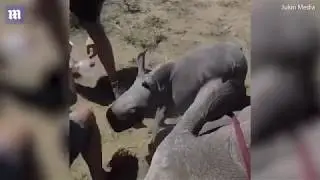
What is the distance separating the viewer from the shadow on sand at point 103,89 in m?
2.32

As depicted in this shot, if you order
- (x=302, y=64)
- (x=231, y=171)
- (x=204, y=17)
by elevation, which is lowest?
(x=231, y=171)

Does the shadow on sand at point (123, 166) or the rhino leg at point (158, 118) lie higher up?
the rhino leg at point (158, 118)

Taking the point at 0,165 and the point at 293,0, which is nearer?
the point at 293,0

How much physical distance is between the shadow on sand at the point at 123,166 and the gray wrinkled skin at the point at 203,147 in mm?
97

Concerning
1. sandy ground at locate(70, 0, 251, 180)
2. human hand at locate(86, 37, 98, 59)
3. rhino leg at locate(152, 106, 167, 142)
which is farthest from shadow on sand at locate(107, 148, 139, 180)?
human hand at locate(86, 37, 98, 59)

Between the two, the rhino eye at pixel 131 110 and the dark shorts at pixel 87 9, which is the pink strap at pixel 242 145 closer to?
the rhino eye at pixel 131 110

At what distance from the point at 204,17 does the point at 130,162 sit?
24.3 inches

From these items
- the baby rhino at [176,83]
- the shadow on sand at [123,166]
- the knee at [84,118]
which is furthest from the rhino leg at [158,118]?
the knee at [84,118]

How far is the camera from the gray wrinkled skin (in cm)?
228

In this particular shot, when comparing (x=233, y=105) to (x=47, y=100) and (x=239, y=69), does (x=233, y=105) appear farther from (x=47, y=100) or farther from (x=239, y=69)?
(x=47, y=100)

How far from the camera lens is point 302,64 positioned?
222 cm

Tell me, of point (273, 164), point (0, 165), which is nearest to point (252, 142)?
point (273, 164)

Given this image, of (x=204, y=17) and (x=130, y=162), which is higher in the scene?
(x=204, y=17)

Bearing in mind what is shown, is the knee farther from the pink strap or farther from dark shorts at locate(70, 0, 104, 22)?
the pink strap
